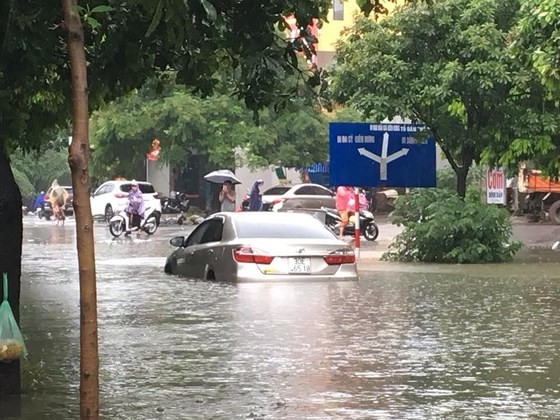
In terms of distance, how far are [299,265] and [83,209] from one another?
1050cm

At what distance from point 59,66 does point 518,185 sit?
35.6m

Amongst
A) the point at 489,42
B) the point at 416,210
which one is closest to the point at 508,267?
the point at 416,210

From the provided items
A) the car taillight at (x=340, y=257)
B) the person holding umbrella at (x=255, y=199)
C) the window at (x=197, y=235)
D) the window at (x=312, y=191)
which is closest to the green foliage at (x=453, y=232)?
the window at (x=197, y=235)

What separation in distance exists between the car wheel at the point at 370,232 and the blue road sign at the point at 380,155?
6.91m

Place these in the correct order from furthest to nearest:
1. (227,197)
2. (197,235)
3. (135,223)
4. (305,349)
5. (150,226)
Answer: (150,226), (135,223), (227,197), (197,235), (305,349)

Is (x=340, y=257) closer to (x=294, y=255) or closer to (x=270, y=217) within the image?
(x=294, y=255)

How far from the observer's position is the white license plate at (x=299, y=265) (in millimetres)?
14695

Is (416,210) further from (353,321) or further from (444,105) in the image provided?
(353,321)

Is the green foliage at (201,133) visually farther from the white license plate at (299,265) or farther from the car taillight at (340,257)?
the white license plate at (299,265)

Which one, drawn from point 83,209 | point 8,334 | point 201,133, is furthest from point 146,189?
point 83,209

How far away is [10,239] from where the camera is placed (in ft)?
23.3

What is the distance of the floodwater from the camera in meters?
7.59

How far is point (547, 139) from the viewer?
68.9 feet

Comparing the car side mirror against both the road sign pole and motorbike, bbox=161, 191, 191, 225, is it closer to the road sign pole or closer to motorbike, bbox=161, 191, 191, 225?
the road sign pole
